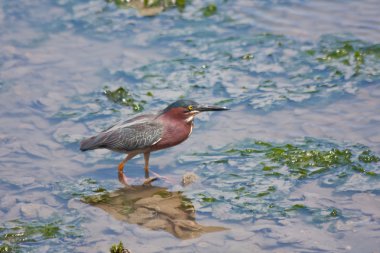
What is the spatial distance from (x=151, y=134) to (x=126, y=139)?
0.28 meters

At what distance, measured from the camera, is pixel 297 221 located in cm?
732

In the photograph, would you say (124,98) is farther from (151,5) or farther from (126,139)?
(151,5)

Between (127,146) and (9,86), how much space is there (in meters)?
2.82

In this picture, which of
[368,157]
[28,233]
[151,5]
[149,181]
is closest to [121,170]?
[149,181]

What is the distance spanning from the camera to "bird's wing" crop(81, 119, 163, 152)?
839 cm

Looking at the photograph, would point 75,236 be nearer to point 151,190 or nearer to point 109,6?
point 151,190

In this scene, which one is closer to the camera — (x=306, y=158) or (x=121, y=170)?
(x=306, y=158)

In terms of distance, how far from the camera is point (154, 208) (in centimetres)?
792

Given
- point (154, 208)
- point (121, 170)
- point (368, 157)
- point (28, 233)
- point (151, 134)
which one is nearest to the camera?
point (28, 233)

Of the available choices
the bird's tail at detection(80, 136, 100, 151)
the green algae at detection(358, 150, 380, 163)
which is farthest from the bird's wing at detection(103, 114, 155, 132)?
the green algae at detection(358, 150, 380, 163)

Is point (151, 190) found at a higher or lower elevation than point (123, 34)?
lower

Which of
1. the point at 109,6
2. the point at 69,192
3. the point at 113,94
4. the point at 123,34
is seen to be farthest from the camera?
the point at 109,6

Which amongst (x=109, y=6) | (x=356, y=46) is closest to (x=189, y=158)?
(x=356, y=46)

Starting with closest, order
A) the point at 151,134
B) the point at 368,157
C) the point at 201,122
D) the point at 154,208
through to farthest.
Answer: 1. the point at 154,208
2. the point at 368,157
3. the point at 151,134
4. the point at 201,122
